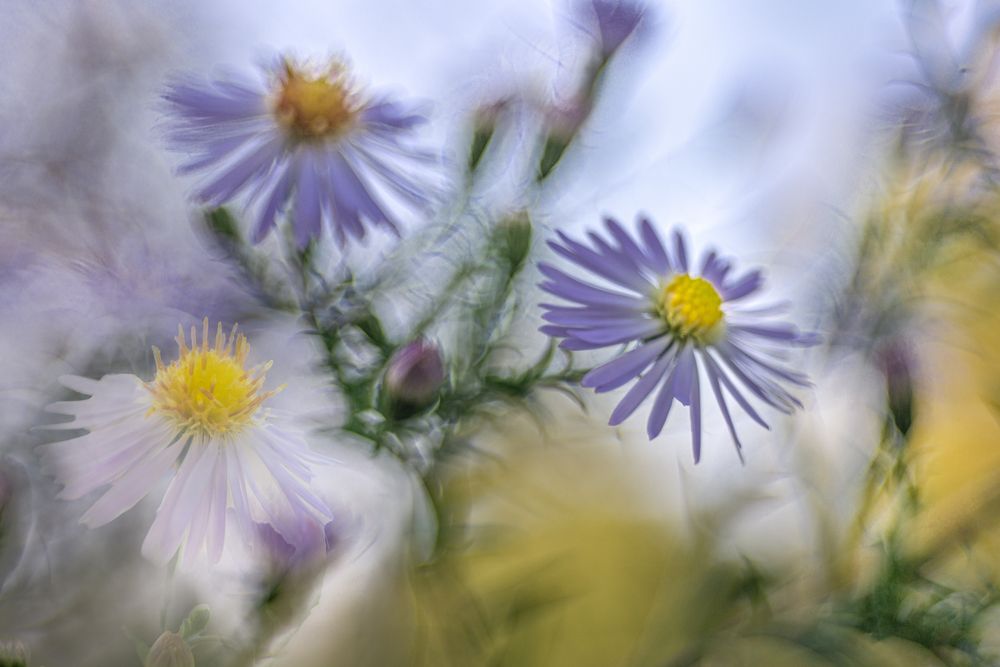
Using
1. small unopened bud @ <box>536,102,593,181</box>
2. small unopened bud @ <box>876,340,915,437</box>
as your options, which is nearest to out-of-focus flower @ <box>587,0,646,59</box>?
small unopened bud @ <box>536,102,593,181</box>

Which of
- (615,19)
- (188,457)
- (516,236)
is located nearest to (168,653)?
(188,457)

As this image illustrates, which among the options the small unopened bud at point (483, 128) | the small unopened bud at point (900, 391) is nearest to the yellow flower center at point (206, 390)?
the small unopened bud at point (483, 128)

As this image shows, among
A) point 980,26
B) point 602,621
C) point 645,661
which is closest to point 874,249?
point 980,26

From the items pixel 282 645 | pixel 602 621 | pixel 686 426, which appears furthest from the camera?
pixel 602 621

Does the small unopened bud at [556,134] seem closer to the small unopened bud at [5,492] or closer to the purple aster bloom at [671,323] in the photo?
the purple aster bloom at [671,323]

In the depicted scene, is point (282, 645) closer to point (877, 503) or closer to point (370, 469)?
point (370, 469)

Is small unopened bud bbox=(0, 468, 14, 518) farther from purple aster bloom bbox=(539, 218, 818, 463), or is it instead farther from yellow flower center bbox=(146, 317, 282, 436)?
purple aster bloom bbox=(539, 218, 818, 463)
